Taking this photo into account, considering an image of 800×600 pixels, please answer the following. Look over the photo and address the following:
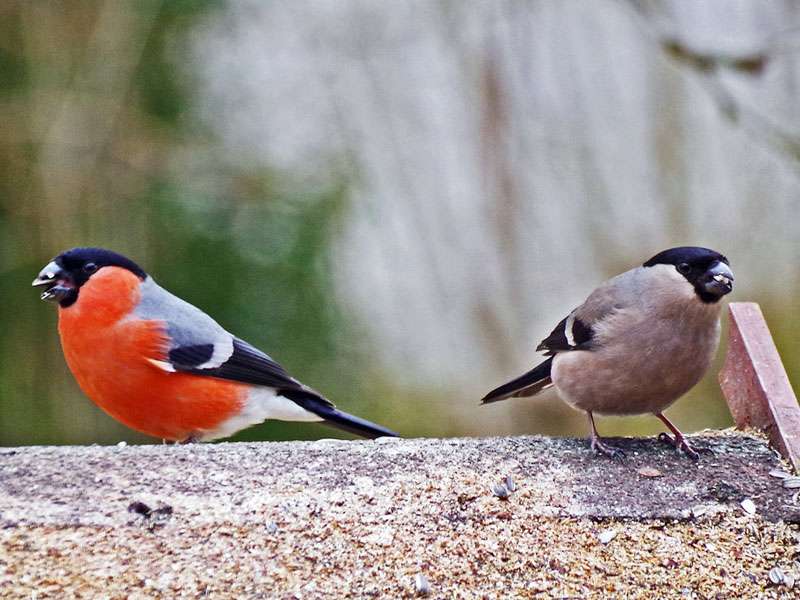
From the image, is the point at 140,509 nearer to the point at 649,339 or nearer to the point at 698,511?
the point at 698,511

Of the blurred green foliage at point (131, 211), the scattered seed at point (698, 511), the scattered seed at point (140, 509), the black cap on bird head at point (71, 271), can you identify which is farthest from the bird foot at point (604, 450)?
the blurred green foliage at point (131, 211)

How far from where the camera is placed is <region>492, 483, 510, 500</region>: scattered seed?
2.03 meters

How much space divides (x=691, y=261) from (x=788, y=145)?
219cm

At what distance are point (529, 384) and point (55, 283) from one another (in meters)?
1.17

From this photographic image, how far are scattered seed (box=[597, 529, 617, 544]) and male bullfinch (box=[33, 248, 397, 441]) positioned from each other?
0.83 m

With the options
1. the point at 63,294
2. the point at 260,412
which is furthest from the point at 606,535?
the point at 63,294

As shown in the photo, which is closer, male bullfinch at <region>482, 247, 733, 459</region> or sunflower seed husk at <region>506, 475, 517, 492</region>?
sunflower seed husk at <region>506, 475, 517, 492</region>

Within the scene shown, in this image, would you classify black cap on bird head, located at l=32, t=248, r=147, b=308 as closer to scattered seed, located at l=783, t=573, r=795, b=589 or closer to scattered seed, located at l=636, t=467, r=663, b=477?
scattered seed, located at l=636, t=467, r=663, b=477

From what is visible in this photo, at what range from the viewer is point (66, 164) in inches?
150

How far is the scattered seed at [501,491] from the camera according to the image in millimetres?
2027

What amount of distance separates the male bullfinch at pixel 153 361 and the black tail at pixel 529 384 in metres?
0.30

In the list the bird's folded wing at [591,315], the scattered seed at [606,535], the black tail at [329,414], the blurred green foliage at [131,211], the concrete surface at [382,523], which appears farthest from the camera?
the blurred green foliage at [131,211]

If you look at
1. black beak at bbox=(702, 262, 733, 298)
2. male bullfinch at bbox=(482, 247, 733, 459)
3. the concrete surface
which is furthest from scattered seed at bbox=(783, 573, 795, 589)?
black beak at bbox=(702, 262, 733, 298)

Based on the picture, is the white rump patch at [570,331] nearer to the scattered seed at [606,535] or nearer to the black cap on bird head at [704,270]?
the black cap on bird head at [704,270]
